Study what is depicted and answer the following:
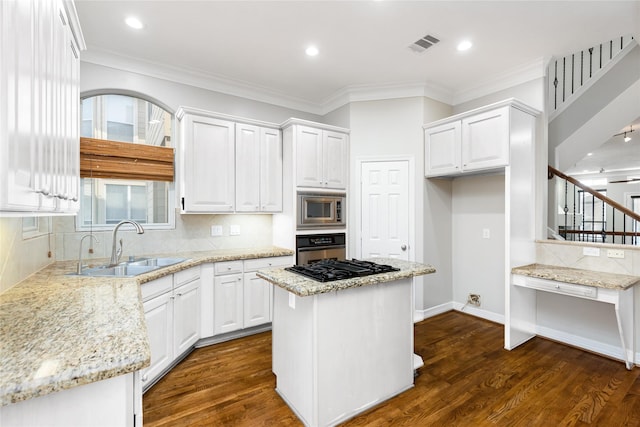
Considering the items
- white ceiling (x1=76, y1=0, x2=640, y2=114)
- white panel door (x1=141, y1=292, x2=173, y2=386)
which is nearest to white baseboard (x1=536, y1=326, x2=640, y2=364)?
white ceiling (x1=76, y1=0, x2=640, y2=114)

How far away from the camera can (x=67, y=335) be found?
1122mm

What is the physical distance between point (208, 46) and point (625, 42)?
4578mm

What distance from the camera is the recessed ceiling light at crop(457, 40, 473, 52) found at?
296cm

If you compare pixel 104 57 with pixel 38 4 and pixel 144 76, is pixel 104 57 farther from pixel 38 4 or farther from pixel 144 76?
pixel 38 4

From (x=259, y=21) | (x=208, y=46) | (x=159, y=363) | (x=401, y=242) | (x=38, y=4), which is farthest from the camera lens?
(x=401, y=242)

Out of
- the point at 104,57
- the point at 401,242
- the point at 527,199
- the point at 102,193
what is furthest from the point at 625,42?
the point at 102,193

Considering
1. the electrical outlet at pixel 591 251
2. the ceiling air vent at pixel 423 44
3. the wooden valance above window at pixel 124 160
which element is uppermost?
the ceiling air vent at pixel 423 44

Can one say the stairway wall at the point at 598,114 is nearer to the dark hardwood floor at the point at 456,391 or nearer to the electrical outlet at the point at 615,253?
the electrical outlet at the point at 615,253

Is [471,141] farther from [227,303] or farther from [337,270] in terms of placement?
[227,303]

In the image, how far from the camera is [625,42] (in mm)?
3408

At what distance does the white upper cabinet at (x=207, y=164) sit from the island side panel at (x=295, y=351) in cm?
150

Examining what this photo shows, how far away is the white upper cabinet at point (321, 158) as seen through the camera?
3633mm

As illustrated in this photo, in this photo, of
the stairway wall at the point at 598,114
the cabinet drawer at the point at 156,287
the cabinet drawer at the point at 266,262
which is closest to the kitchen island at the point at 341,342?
the cabinet drawer at the point at 156,287

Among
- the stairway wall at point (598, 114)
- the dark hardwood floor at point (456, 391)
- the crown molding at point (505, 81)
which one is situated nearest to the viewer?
the dark hardwood floor at point (456, 391)
